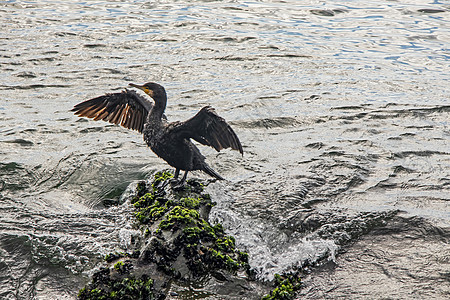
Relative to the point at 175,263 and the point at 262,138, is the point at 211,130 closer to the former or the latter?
→ the point at 175,263

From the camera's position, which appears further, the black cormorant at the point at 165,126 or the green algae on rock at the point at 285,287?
the black cormorant at the point at 165,126

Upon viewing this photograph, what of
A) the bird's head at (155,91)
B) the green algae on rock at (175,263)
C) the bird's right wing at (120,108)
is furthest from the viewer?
the bird's right wing at (120,108)

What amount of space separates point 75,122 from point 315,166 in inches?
193

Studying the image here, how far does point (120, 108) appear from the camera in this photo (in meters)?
7.04

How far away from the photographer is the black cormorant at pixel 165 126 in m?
5.61

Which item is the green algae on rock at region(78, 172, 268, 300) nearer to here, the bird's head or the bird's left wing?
the bird's left wing

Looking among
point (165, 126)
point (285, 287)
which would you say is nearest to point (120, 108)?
point (165, 126)

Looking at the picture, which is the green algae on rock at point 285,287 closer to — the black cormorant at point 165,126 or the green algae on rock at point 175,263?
the green algae on rock at point 175,263

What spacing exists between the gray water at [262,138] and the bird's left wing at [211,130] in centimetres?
92

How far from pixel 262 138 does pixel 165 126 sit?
10.7 feet

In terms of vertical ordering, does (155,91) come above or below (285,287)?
above

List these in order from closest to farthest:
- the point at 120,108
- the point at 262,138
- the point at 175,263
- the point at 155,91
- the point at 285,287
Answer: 1. the point at 285,287
2. the point at 175,263
3. the point at 155,91
4. the point at 120,108
5. the point at 262,138

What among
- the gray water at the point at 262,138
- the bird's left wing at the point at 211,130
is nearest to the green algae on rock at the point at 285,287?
the gray water at the point at 262,138

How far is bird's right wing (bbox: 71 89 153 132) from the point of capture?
6848 millimetres
